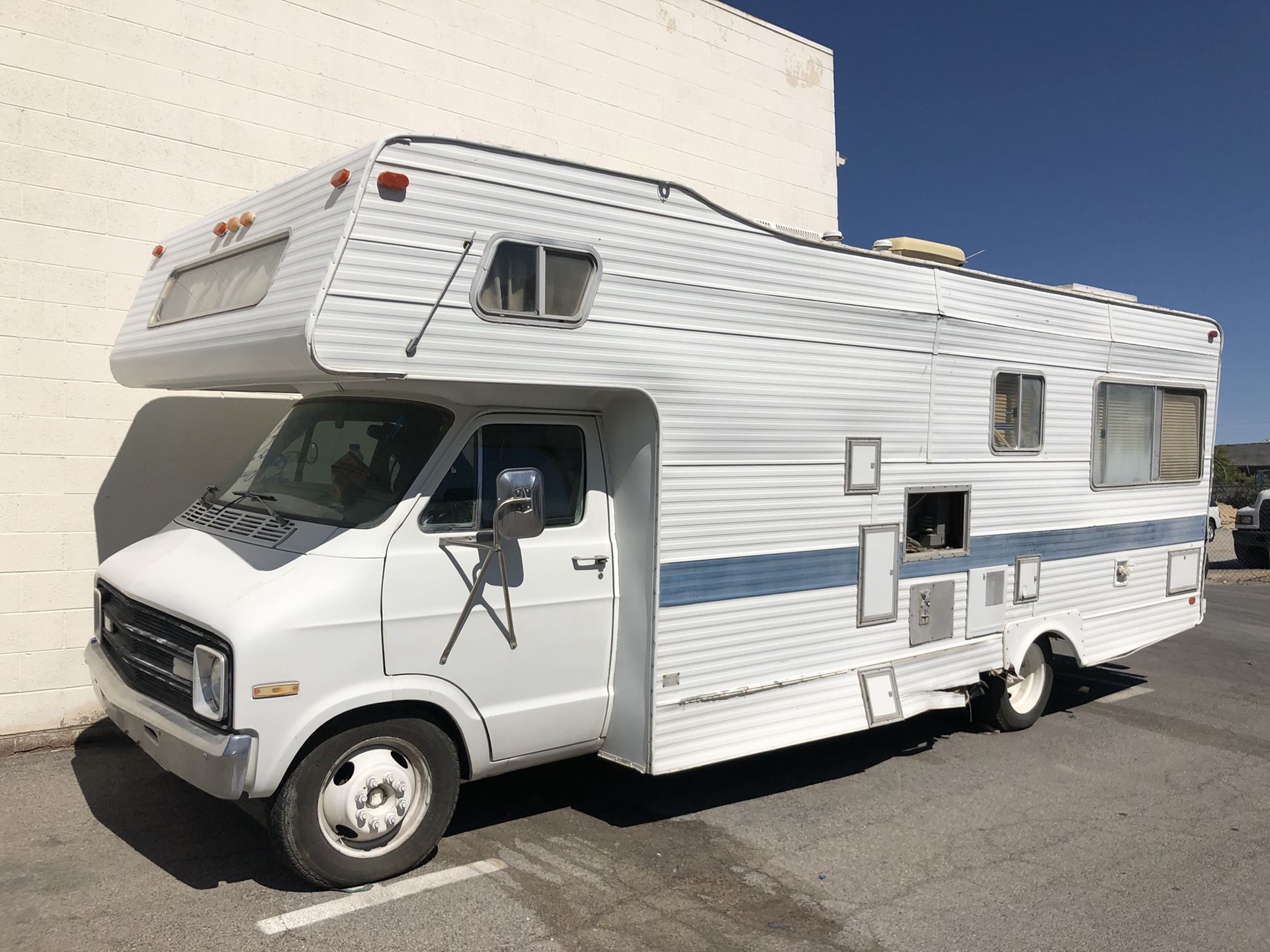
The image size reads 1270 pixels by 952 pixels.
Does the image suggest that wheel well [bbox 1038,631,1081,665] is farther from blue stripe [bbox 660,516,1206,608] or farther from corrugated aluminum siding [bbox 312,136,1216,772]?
blue stripe [bbox 660,516,1206,608]

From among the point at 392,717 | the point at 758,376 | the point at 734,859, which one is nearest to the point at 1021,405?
the point at 758,376

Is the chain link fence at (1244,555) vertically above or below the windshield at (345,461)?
below

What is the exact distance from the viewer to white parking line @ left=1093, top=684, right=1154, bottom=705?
8.19 meters

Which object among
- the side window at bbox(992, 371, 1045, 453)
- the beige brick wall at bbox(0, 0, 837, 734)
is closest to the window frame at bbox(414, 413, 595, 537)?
the beige brick wall at bbox(0, 0, 837, 734)

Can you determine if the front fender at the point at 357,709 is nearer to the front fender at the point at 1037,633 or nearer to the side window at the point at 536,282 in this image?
the side window at the point at 536,282

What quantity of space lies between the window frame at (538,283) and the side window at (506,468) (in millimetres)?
560

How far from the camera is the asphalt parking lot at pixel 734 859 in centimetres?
411

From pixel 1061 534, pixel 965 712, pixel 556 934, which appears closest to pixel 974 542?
pixel 1061 534

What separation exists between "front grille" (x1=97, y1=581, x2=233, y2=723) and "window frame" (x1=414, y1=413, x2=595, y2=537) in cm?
104

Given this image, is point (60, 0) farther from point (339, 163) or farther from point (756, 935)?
point (756, 935)

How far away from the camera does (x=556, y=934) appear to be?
160 inches

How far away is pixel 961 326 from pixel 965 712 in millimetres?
2894

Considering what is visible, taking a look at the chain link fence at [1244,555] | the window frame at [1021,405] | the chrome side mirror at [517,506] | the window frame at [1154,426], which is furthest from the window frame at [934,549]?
the chain link fence at [1244,555]

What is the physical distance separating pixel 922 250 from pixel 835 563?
237 centimetres
